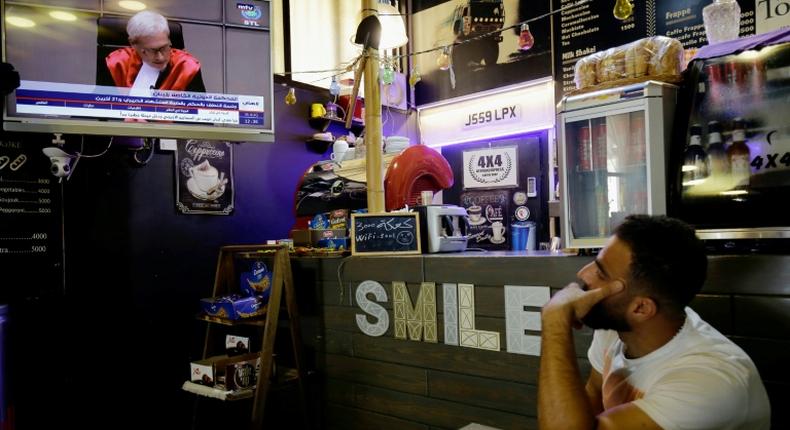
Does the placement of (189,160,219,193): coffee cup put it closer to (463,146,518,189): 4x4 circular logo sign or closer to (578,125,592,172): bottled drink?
(578,125,592,172): bottled drink

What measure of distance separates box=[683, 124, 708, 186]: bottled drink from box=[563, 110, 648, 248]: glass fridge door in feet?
0.49

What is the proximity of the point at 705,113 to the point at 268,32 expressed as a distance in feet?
7.97

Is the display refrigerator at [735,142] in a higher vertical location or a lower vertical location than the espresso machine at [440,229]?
higher

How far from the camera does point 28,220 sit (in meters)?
3.22

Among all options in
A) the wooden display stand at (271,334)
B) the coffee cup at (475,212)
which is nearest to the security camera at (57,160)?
the wooden display stand at (271,334)

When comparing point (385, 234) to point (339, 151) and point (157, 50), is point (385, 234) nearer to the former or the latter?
point (339, 151)

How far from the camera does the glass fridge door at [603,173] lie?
2.25 metres

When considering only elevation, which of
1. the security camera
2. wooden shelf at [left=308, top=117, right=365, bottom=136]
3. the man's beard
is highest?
wooden shelf at [left=308, top=117, right=365, bottom=136]

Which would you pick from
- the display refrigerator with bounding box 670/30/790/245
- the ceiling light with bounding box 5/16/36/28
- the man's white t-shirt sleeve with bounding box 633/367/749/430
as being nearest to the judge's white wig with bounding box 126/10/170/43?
the ceiling light with bounding box 5/16/36/28

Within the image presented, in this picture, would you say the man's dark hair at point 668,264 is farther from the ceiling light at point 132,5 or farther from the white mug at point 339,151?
the white mug at point 339,151

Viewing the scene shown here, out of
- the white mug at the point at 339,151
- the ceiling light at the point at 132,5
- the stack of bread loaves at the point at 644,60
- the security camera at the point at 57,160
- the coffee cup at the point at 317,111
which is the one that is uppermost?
the ceiling light at the point at 132,5

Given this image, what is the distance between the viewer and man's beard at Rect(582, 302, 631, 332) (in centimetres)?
146

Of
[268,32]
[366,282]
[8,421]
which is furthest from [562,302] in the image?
[8,421]

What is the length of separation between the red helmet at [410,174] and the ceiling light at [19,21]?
82.1 inches
